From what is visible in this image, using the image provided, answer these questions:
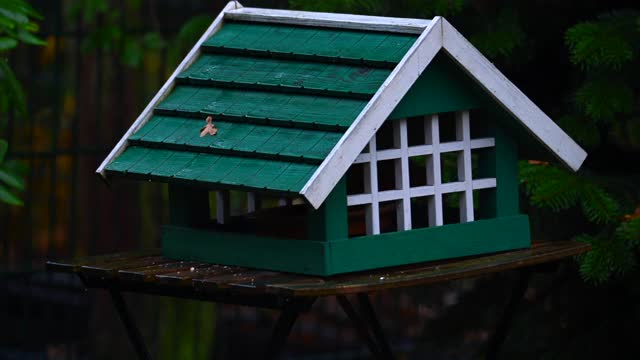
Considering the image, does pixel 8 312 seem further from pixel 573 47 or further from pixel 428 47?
pixel 428 47

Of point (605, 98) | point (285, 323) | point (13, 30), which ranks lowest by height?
point (285, 323)

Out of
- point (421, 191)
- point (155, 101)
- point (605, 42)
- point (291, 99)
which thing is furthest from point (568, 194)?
point (155, 101)

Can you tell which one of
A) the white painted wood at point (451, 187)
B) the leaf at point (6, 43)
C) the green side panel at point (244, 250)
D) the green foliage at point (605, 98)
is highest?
the leaf at point (6, 43)

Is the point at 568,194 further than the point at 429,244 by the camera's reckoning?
Yes

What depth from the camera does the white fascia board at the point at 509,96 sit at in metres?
3.32

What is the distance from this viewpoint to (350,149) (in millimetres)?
3123

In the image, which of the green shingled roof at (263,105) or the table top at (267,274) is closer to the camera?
the table top at (267,274)

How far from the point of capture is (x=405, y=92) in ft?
10.6

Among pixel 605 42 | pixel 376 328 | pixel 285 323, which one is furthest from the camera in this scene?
pixel 605 42

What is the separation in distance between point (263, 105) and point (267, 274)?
388mm

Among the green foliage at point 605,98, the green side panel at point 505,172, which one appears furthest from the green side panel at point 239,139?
the green foliage at point 605,98

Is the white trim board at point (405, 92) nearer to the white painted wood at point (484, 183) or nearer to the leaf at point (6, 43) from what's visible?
the white painted wood at point (484, 183)

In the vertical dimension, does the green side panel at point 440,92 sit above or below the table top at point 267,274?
above

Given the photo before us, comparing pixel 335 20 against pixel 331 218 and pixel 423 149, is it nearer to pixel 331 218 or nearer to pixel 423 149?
pixel 423 149
